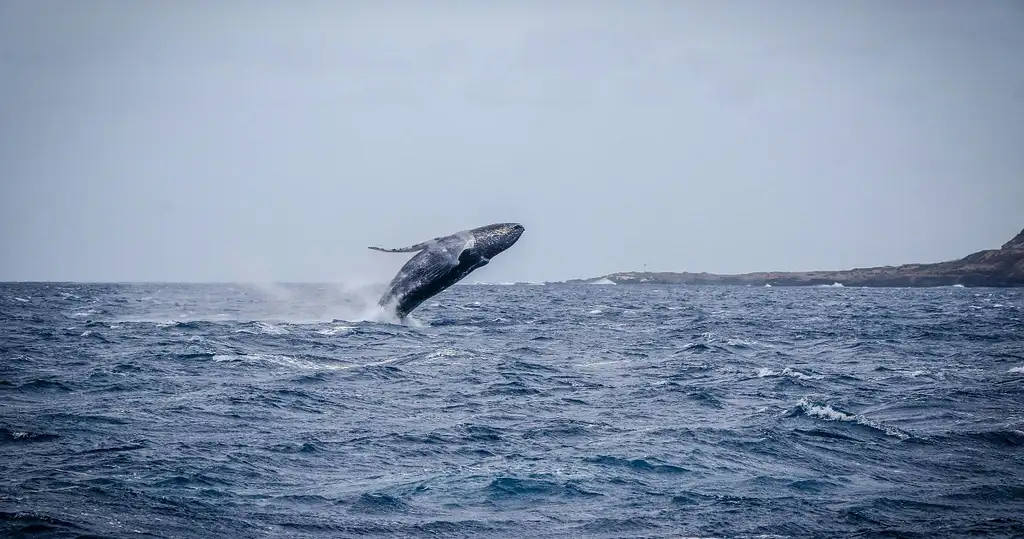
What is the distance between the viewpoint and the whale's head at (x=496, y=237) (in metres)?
25.7

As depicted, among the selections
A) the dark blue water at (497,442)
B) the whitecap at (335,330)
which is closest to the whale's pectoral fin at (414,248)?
the dark blue water at (497,442)

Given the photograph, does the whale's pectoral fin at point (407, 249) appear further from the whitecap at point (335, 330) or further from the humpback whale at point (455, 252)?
the whitecap at point (335, 330)

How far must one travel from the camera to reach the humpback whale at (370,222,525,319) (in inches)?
1013

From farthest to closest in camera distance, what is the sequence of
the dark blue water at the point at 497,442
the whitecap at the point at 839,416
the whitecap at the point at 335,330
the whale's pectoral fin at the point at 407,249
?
1. the whitecap at the point at 335,330
2. the whale's pectoral fin at the point at 407,249
3. the whitecap at the point at 839,416
4. the dark blue water at the point at 497,442

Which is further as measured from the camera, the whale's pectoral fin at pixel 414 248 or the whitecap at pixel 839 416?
the whale's pectoral fin at pixel 414 248

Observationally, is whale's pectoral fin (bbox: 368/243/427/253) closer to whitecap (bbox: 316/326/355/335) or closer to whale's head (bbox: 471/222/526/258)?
whale's head (bbox: 471/222/526/258)

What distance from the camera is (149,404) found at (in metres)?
17.2

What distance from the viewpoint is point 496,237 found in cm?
2572

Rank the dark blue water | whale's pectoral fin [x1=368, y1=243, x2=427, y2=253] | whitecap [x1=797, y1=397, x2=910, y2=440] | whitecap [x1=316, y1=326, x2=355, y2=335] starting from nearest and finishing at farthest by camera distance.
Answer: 1. the dark blue water
2. whitecap [x1=797, y1=397, x2=910, y2=440]
3. whale's pectoral fin [x1=368, y1=243, x2=427, y2=253]
4. whitecap [x1=316, y1=326, x2=355, y2=335]

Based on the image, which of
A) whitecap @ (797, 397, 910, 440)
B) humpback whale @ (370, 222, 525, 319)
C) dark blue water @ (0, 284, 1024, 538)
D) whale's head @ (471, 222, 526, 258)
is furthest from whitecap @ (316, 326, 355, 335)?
whitecap @ (797, 397, 910, 440)

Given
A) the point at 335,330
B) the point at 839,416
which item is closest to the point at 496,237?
the point at 335,330

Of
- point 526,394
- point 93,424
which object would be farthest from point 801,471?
point 93,424

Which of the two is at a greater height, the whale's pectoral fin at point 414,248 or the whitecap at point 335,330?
the whale's pectoral fin at point 414,248

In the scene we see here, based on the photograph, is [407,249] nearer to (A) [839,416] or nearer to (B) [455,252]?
(B) [455,252]
